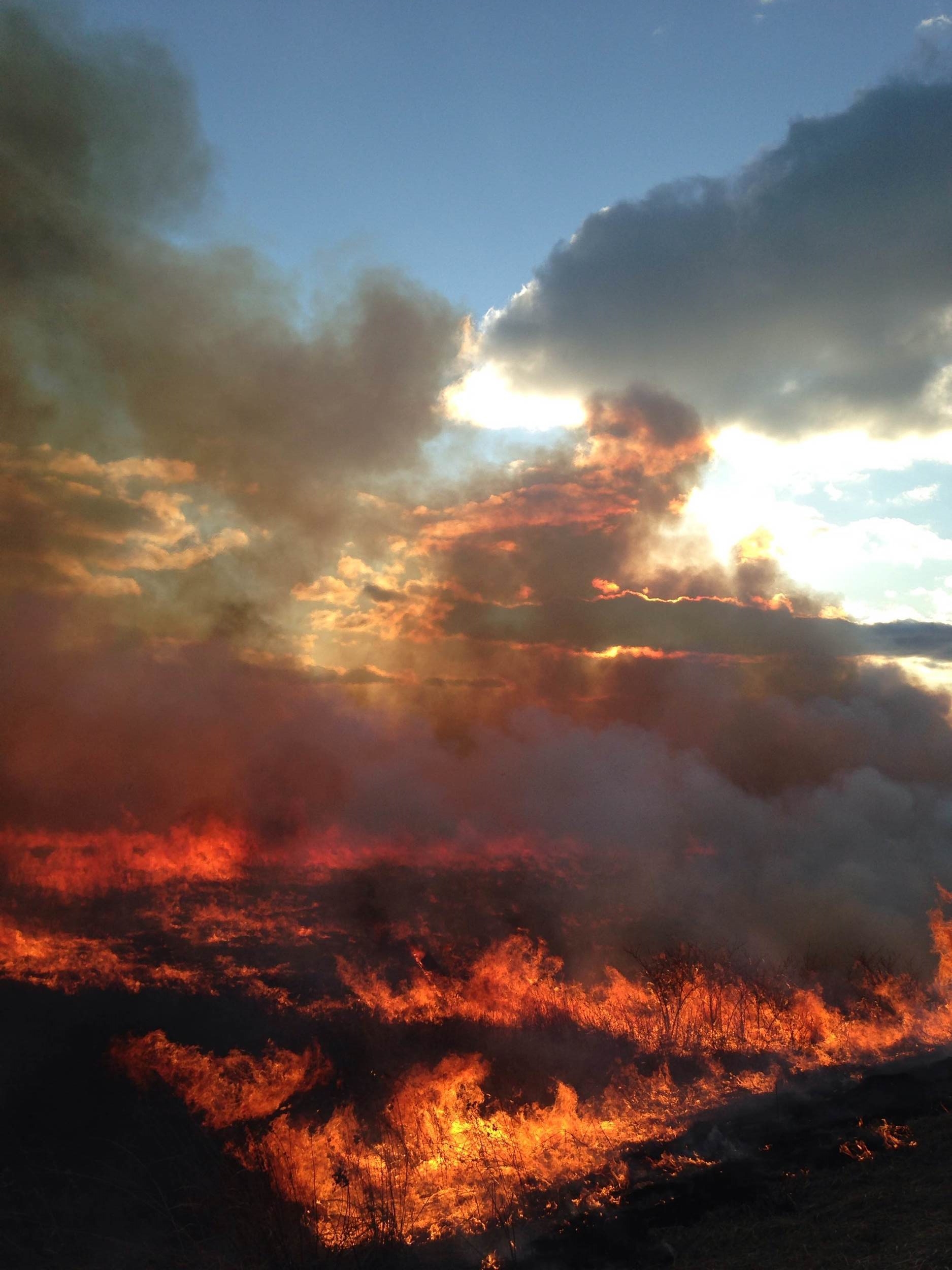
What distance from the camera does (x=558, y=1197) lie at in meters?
19.2

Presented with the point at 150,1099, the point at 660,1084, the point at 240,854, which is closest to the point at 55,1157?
the point at 150,1099

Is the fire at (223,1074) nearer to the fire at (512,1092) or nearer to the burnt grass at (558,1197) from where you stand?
the fire at (512,1092)

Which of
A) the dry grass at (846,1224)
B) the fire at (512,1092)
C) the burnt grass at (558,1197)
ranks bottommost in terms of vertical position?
the fire at (512,1092)

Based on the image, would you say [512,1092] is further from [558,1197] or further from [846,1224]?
[846,1224]

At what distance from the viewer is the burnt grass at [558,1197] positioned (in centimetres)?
1608

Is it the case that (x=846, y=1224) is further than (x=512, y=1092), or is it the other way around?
(x=512, y=1092)

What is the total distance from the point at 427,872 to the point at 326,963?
77.1ft

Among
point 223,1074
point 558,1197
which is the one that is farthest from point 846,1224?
point 223,1074

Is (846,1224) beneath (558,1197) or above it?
above

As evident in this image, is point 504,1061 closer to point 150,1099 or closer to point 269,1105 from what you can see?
point 269,1105

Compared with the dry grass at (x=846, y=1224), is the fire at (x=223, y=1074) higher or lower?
lower

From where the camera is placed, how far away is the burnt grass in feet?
52.7

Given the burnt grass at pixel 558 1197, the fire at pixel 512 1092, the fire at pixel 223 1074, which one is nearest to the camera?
the burnt grass at pixel 558 1197

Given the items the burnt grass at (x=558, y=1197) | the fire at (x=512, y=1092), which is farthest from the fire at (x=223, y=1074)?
the burnt grass at (x=558, y=1197)
